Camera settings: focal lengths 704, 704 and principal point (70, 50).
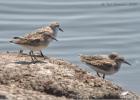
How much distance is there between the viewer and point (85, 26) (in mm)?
24297

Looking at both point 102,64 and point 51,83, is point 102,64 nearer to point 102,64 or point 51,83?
point 102,64

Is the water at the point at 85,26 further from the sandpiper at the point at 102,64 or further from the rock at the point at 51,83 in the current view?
the rock at the point at 51,83

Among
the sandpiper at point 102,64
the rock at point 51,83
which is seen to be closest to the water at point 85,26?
the sandpiper at point 102,64

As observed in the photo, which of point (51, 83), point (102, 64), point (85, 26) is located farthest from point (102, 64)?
point (85, 26)

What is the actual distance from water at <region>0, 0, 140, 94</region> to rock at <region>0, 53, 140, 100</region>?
498cm

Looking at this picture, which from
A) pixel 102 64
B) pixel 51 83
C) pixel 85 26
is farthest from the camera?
pixel 85 26

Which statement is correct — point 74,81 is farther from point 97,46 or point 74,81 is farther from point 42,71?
point 97,46

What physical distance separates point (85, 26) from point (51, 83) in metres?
11.3

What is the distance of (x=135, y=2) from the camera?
93.0ft

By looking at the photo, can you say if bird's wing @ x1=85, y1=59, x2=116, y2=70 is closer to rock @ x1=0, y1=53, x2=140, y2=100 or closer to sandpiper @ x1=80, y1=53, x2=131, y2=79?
sandpiper @ x1=80, y1=53, x2=131, y2=79

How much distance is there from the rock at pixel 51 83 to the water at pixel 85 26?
4984 millimetres

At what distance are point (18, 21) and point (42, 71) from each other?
37.8ft

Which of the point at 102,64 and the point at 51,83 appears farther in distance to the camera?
the point at 102,64

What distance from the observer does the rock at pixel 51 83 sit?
1290cm
